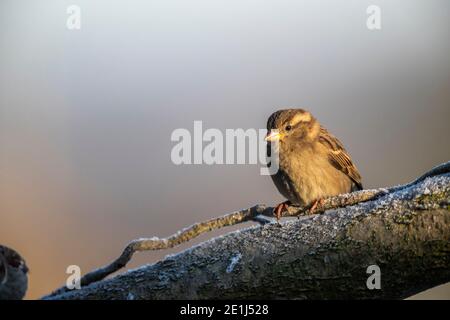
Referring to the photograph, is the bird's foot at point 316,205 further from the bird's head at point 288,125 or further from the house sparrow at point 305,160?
the bird's head at point 288,125

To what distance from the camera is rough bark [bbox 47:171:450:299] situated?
186 cm

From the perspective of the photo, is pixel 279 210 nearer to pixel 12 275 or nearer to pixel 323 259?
pixel 323 259

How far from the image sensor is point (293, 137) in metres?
3.39

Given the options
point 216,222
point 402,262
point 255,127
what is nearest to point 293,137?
point 255,127

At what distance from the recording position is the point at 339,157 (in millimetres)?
3506

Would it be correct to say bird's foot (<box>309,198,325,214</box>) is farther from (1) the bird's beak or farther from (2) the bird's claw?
(1) the bird's beak

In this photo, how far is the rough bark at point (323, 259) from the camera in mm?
1858

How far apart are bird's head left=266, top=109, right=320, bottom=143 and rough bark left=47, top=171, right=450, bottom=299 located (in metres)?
1.32

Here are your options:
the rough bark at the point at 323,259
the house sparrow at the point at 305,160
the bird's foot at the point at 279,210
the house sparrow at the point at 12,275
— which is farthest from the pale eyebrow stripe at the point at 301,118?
the house sparrow at the point at 12,275

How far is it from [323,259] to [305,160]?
57.4 inches

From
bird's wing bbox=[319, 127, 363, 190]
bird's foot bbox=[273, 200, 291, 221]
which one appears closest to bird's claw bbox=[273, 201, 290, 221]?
bird's foot bbox=[273, 200, 291, 221]

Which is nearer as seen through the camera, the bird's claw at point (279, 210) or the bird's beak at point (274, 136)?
the bird's claw at point (279, 210)

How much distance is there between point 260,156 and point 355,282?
5.62ft
